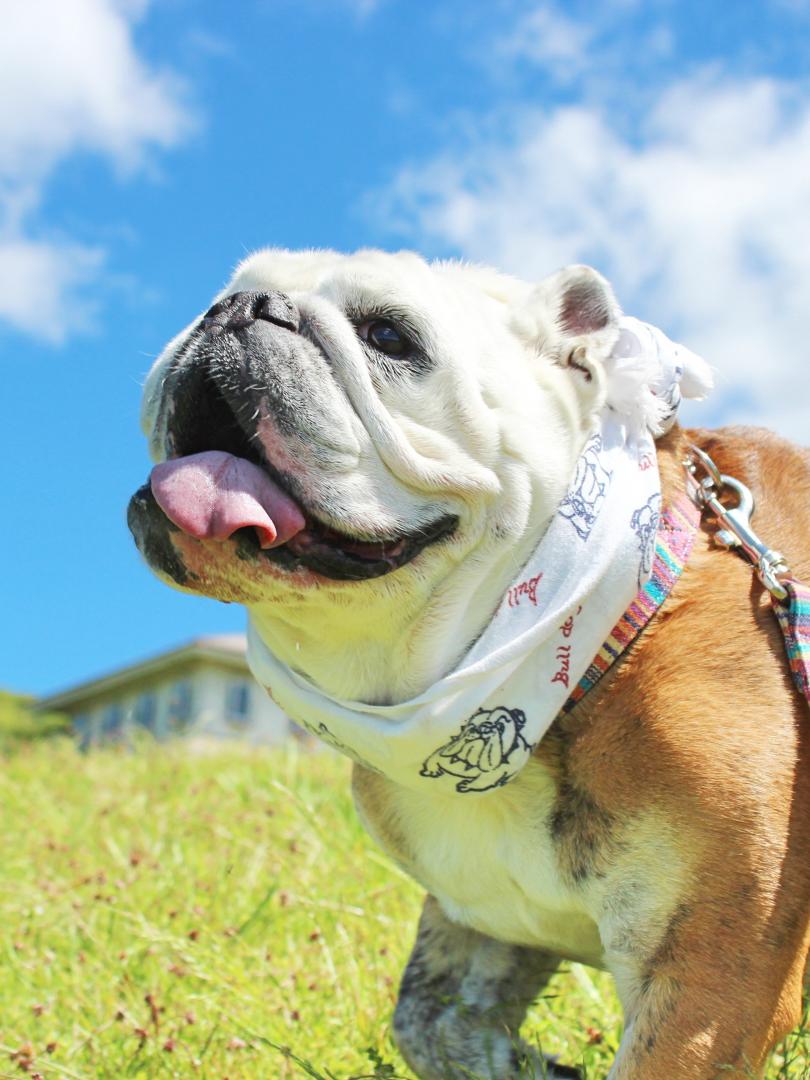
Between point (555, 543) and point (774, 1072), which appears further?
point (774, 1072)

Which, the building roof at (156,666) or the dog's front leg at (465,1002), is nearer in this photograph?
the dog's front leg at (465,1002)

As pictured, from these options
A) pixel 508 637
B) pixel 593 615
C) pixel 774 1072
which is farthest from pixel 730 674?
pixel 774 1072

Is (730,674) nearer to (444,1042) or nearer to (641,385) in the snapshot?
(641,385)

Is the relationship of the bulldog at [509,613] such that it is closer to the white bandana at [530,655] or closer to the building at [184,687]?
the white bandana at [530,655]

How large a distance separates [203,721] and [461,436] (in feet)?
23.7

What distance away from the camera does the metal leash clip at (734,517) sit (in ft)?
9.41

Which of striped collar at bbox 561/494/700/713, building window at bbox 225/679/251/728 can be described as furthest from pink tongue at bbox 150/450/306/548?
building window at bbox 225/679/251/728

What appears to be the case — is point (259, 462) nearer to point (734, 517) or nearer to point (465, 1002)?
point (734, 517)

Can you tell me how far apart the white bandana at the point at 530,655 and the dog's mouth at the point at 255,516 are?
0.93ft

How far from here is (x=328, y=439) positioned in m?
→ 2.72

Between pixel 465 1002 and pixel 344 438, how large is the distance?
1672mm

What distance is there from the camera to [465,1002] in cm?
333

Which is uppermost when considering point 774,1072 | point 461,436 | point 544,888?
point 461,436

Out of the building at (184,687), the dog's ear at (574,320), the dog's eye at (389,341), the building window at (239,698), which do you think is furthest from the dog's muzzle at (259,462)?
the building window at (239,698)
